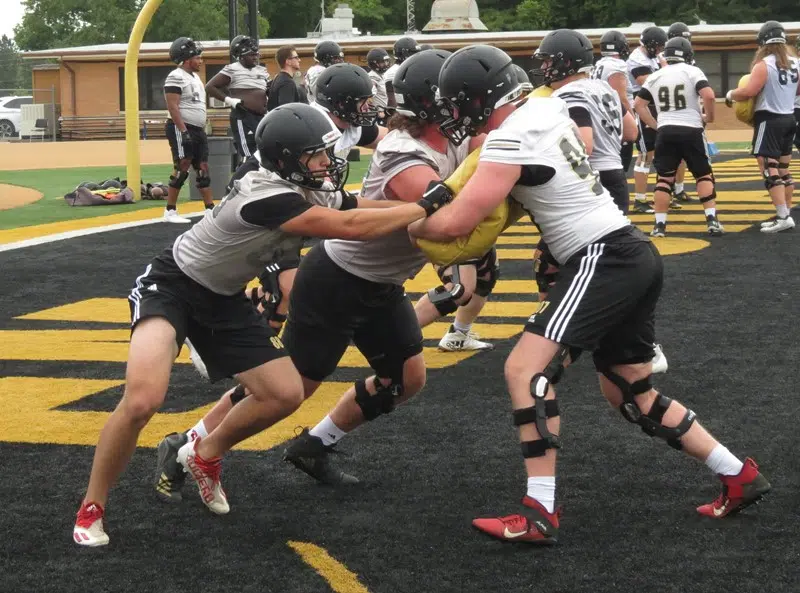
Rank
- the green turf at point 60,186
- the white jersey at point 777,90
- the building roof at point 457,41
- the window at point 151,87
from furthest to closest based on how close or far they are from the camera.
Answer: the window at point 151,87, the building roof at point 457,41, the green turf at point 60,186, the white jersey at point 777,90

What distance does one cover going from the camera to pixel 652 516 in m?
4.89

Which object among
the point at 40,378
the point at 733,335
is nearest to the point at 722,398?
the point at 733,335

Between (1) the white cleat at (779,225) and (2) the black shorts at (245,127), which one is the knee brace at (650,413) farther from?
(1) the white cleat at (779,225)

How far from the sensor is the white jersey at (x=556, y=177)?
4.55 m

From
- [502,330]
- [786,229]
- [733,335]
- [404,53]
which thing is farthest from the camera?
[404,53]

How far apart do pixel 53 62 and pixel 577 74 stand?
41192 mm

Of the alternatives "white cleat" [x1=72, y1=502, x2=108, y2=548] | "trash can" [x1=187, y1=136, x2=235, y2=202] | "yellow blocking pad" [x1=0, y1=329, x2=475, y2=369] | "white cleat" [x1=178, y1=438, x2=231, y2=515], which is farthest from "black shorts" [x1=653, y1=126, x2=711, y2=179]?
"white cleat" [x1=72, y1=502, x2=108, y2=548]

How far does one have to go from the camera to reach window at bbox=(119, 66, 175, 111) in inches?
1651

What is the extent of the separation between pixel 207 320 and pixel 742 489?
2103mm

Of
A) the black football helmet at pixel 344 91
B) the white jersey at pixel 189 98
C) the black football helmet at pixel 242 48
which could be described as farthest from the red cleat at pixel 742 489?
the white jersey at pixel 189 98

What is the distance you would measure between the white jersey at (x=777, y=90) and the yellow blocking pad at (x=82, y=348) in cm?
647

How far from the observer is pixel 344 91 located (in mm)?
6750

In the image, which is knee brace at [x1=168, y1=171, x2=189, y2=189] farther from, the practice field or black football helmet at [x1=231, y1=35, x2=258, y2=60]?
the practice field

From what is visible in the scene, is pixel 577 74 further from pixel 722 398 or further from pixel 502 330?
pixel 722 398
